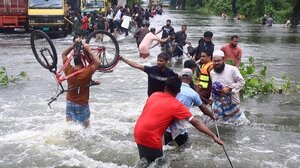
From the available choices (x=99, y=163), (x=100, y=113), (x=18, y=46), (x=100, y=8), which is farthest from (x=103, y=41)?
(x=100, y=8)

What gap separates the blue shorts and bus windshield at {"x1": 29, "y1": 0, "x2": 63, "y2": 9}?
18.9 m

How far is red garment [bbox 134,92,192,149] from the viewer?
5.11m

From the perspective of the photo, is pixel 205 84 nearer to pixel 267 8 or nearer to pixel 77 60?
pixel 77 60

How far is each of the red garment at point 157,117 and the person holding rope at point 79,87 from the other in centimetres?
218

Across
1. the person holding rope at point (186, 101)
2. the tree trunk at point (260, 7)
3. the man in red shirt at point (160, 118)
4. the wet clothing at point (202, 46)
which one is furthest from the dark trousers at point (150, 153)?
the tree trunk at point (260, 7)

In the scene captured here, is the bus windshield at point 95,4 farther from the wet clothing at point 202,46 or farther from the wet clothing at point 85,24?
the wet clothing at point 202,46

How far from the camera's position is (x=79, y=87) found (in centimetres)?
731

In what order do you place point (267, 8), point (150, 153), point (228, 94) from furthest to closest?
point (267, 8), point (228, 94), point (150, 153)

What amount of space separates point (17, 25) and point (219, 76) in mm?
20466

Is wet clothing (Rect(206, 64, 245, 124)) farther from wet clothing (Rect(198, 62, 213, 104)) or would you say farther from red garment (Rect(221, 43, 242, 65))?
red garment (Rect(221, 43, 242, 65))

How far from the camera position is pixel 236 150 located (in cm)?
754

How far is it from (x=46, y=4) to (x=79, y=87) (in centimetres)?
1938

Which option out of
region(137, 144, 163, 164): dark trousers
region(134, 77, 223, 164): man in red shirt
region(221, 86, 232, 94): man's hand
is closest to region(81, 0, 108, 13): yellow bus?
region(221, 86, 232, 94): man's hand

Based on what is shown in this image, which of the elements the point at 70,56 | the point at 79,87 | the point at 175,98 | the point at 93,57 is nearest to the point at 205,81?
→ the point at 93,57
